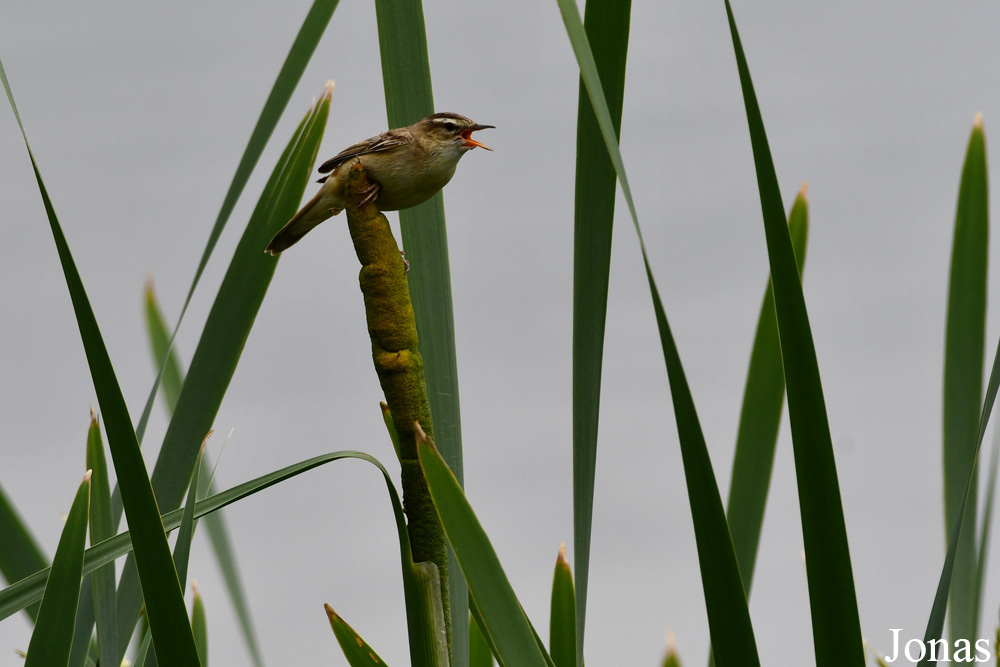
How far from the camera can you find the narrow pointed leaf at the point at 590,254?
577mm

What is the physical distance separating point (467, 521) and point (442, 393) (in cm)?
26

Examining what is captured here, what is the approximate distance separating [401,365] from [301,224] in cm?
19

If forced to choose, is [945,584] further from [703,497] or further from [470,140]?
[470,140]

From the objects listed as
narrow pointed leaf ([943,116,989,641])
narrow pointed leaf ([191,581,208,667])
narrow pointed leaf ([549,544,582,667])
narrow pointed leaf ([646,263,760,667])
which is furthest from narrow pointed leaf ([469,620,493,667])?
narrow pointed leaf ([646,263,760,667])

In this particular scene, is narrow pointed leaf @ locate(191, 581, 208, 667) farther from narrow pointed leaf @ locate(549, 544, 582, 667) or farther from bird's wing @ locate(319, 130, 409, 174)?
bird's wing @ locate(319, 130, 409, 174)

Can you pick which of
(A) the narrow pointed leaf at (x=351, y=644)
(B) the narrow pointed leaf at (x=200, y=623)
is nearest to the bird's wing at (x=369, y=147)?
(A) the narrow pointed leaf at (x=351, y=644)

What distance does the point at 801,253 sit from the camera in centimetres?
97

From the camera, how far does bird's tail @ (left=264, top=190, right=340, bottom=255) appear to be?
666mm

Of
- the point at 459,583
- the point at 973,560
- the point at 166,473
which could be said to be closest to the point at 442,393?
the point at 459,583

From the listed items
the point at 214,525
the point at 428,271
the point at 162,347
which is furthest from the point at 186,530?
the point at 162,347

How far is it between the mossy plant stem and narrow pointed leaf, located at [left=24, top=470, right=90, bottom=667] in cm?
22

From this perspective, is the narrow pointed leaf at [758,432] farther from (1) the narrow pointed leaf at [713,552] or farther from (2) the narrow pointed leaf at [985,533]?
(1) the narrow pointed leaf at [713,552]

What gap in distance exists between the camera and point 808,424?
45 cm

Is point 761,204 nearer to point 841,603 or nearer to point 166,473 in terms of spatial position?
point 841,603
